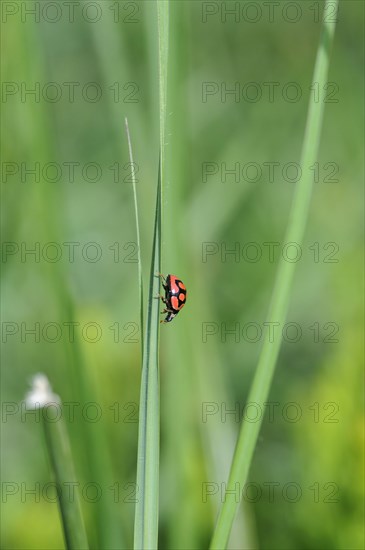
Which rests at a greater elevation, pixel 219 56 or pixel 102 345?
pixel 219 56

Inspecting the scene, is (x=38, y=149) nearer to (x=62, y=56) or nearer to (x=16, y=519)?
(x=16, y=519)

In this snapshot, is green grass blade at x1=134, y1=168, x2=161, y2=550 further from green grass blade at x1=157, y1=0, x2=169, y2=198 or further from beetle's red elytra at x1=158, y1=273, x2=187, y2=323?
beetle's red elytra at x1=158, y1=273, x2=187, y2=323

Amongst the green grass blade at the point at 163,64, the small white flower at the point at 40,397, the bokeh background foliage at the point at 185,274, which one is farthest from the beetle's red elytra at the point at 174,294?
the green grass blade at the point at 163,64

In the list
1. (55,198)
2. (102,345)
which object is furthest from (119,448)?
(55,198)

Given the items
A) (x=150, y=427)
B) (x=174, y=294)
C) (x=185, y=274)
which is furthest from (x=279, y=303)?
(x=185, y=274)

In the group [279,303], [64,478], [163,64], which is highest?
[163,64]

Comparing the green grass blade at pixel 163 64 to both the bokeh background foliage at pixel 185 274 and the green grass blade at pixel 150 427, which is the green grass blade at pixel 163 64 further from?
the bokeh background foliage at pixel 185 274

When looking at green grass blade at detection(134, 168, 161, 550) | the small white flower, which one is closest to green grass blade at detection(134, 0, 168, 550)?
green grass blade at detection(134, 168, 161, 550)

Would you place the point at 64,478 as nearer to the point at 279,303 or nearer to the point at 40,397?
the point at 40,397
